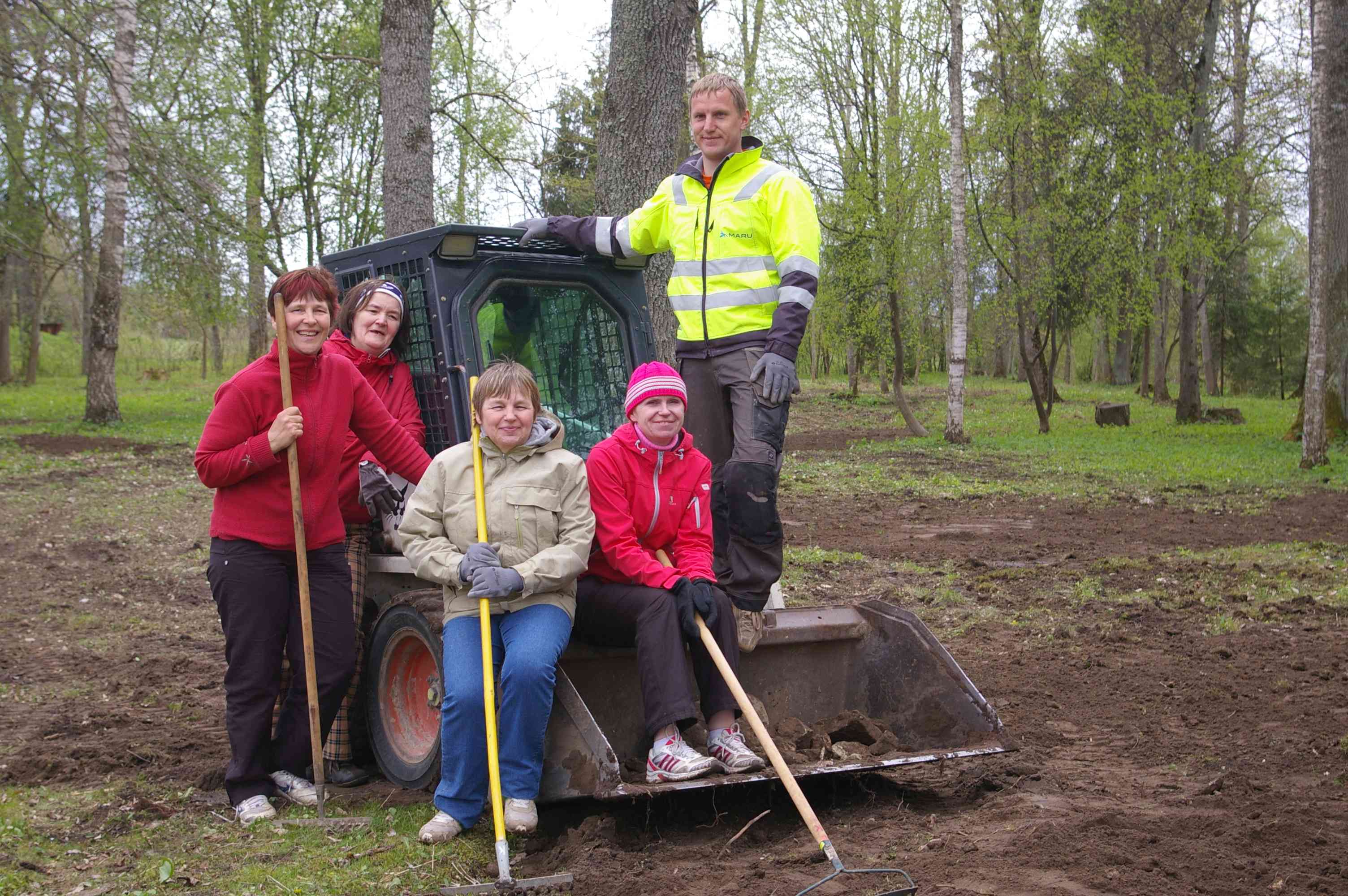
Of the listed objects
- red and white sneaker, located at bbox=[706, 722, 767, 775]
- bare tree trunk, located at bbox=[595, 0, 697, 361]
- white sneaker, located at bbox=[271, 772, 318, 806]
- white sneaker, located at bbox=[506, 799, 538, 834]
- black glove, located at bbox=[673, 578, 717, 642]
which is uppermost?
bare tree trunk, located at bbox=[595, 0, 697, 361]

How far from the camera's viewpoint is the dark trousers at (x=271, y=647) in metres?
4.39

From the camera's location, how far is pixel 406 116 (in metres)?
9.48

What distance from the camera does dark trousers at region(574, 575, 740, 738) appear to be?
13.7ft

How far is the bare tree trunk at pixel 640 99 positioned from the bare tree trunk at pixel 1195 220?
1683 centimetres

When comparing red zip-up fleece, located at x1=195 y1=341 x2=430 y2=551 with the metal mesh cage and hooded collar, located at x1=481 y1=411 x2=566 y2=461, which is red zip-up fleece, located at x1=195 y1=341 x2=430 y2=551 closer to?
the metal mesh cage

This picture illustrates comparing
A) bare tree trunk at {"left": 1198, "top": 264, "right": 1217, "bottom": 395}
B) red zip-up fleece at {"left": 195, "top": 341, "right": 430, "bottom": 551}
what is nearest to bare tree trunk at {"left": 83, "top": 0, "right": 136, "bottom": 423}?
red zip-up fleece at {"left": 195, "top": 341, "right": 430, "bottom": 551}

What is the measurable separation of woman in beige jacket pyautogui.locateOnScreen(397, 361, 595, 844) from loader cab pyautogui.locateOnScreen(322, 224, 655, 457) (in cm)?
55

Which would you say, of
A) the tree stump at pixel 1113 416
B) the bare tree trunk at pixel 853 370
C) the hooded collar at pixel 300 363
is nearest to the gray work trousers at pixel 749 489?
the hooded collar at pixel 300 363

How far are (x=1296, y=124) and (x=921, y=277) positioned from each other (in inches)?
446

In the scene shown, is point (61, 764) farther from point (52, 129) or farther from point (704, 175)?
point (52, 129)

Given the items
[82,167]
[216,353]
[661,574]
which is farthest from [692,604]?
[216,353]

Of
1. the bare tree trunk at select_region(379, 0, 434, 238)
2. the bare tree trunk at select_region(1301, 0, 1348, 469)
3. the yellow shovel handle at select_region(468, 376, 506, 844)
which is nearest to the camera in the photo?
the yellow shovel handle at select_region(468, 376, 506, 844)

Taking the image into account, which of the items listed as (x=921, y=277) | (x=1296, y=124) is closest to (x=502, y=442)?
(x=921, y=277)

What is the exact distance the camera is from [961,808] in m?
4.27
